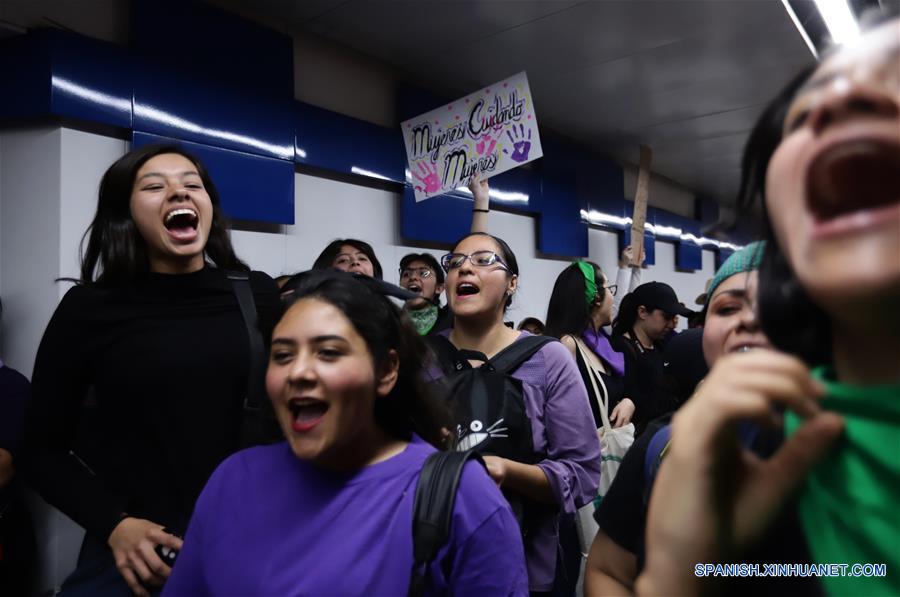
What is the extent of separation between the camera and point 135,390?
132 cm

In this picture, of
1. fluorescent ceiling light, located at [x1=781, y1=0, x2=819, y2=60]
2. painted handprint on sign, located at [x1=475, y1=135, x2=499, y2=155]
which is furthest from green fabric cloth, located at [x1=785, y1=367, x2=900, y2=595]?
fluorescent ceiling light, located at [x1=781, y1=0, x2=819, y2=60]

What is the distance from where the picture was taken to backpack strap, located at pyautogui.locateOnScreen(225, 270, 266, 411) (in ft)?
4.45

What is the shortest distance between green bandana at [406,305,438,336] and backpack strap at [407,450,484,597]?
4.79ft

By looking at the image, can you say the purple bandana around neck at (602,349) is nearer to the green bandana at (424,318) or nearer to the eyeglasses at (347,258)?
the green bandana at (424,318)

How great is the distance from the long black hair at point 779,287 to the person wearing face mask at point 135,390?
1.14 m

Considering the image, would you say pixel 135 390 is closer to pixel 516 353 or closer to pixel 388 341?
pixel 388 341

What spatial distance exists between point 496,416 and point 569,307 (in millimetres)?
1197

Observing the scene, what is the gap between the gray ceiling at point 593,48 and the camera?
10.8 ft

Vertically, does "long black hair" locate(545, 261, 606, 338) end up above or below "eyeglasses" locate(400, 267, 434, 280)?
below

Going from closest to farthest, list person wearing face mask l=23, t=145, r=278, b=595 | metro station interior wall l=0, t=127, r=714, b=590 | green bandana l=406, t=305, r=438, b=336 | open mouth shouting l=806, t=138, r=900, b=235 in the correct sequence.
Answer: open mouth shouting l=806, t=138, r=900, b=235, person wearing face mask l=23, t=145, r=278, b=595, metro station interior wall l=0, t=127, r=714, b=590, green bandana l=406, t=305, r=438, b=336

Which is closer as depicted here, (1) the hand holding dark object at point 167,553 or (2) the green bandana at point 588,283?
(1) the hand holding dark object at point 167,553

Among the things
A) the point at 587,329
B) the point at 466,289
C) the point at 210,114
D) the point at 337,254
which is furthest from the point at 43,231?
the point at 587,329

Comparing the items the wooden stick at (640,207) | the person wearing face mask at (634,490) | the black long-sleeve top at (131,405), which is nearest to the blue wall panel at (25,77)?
the black long-sleeve top at (131,405)

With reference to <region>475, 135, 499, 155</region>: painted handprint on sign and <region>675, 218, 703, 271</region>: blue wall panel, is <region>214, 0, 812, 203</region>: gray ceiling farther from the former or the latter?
<region>675, 218, 703, 271</region>: blue wall panel
